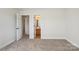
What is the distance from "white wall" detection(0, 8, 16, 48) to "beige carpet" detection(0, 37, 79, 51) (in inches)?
4.2

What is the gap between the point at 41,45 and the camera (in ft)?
6.17

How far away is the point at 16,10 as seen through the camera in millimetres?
1828

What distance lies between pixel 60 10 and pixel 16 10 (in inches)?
28.1

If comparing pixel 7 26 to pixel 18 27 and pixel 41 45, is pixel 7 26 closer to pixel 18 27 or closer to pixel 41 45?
pixel 18 27

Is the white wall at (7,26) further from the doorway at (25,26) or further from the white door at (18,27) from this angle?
the doorway at (25,26)

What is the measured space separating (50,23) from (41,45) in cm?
41

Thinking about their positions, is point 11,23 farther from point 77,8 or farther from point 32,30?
point 77,8

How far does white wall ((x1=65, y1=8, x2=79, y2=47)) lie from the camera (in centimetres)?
182

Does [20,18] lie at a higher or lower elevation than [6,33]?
higher

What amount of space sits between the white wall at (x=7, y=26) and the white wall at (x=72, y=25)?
915 millimetres
